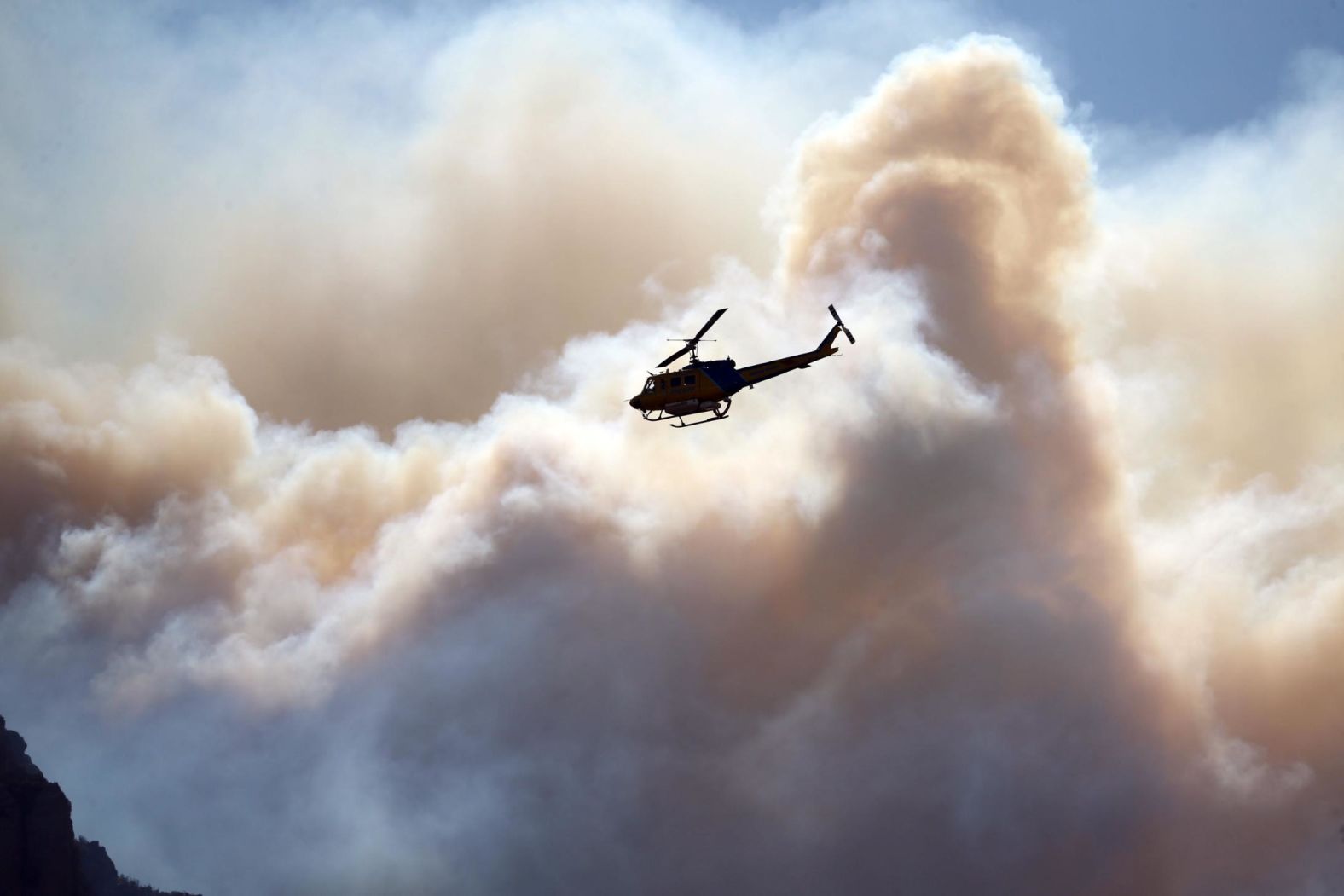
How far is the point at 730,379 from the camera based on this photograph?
115 meters

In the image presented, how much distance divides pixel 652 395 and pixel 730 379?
654 cm

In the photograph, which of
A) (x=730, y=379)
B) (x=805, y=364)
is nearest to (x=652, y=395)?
(x=730, y=379)

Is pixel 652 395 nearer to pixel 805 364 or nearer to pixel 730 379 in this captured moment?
pixel 730 379

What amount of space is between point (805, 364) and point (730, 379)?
9463 millimetres

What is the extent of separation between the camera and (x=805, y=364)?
121 metres

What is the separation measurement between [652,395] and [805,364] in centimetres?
1488

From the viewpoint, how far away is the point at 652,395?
115 metres
